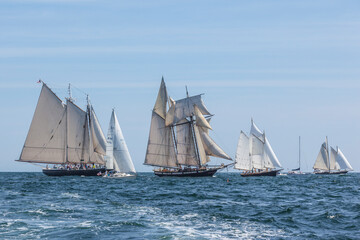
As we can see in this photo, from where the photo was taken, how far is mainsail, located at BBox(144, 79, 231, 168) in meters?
118

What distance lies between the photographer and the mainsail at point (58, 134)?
11900 cm

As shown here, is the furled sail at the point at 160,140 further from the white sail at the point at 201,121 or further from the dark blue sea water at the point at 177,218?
the dark blue sea water at the point at 177,218

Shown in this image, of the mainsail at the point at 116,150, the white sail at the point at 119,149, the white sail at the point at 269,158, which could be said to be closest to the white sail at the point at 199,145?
the white sail at the point at 119,149

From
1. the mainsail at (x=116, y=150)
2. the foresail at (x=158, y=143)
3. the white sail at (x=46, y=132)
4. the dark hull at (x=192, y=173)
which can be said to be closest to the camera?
the mainsail at (x=116, y=150)

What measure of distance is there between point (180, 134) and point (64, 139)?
27563mm

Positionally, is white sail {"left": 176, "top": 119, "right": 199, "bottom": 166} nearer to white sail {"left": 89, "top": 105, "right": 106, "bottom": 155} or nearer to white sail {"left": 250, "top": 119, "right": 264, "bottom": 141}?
white sail {"left": 89, "top": 105, "right": 106, "bottom": 155}

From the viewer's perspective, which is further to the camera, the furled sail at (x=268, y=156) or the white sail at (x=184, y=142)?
the furled sail at (x=268, y=156)

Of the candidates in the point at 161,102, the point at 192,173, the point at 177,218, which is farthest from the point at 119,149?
the point at 177,218

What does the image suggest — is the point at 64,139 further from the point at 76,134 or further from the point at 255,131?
the point at 255,131

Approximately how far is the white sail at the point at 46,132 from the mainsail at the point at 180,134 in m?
21.4

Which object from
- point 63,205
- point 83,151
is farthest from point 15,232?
point 83,151

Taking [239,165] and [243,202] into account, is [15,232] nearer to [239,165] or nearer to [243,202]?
[243,202]

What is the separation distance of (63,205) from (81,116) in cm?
8190

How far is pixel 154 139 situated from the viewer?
388ft
